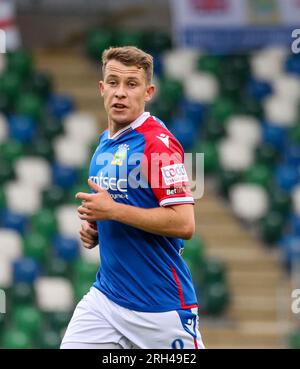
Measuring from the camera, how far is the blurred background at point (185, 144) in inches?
467

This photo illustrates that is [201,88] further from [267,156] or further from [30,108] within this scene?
[30,108]

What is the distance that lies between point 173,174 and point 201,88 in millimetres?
8884

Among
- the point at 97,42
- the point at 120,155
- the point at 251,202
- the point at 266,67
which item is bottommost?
the point at 120,155

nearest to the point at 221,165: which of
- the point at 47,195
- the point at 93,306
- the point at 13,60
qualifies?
the point at 47,195

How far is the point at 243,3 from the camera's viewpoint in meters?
12.4

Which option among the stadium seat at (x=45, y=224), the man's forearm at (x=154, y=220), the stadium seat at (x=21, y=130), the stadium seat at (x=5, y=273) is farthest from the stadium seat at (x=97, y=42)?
the man's forearm at (x=154, y=220)

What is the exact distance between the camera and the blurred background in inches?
467

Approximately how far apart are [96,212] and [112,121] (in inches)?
20.0

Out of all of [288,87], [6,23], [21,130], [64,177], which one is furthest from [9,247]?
[288,87]

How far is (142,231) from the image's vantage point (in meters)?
5.44

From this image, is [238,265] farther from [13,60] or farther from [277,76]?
[13,60]

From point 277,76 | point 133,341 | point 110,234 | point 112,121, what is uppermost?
point 277,76

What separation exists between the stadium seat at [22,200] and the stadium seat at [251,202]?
81.0 inches

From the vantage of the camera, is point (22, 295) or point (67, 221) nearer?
point (22, 295)
